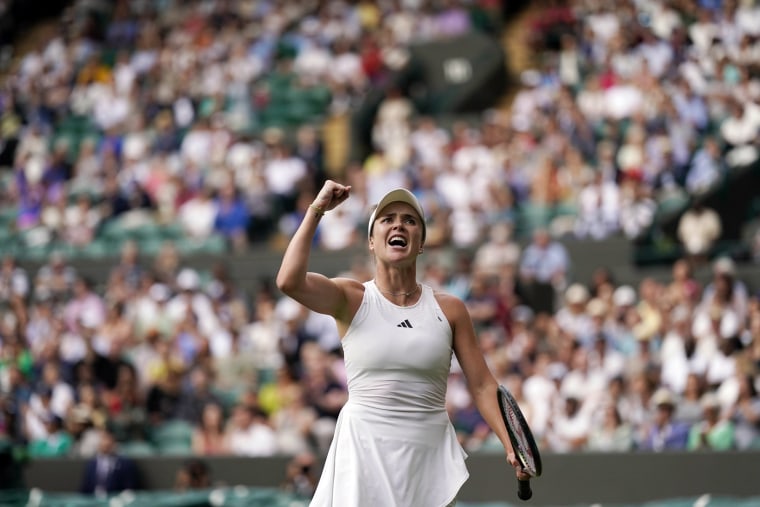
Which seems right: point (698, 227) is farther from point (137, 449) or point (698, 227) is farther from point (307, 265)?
point (307, 265)

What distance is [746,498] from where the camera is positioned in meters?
9.61

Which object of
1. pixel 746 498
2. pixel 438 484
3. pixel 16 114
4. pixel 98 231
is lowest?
pixel 746 498

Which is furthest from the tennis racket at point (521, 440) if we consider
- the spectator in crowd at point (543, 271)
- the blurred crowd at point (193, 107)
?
the blurred crowd at point (193, 107)

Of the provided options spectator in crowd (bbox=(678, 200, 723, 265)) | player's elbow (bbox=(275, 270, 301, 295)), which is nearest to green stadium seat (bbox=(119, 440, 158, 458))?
spectator in crowd (bbox=(678, 200, 723, 265))

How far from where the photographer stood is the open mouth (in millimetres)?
5172

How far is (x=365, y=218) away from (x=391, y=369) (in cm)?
1053

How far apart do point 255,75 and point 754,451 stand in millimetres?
11062

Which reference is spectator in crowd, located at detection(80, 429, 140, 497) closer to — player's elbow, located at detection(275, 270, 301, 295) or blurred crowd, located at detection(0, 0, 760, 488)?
blurred crowd, located at detection(0, 0, 760, 488)

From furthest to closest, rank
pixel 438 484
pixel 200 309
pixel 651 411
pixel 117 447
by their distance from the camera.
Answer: pixel 200 309 → pixel 117 447 → pixel 651 411 → pixel 438 484

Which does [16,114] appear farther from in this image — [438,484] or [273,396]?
[438,484]

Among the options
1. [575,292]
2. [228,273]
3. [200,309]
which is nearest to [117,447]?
[200,309]

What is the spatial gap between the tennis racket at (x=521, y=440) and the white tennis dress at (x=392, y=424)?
8.7 inches

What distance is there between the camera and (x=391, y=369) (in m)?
5.06

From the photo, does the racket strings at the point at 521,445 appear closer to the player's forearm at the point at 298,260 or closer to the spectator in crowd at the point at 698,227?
the player's forearm at the point at 298,260
